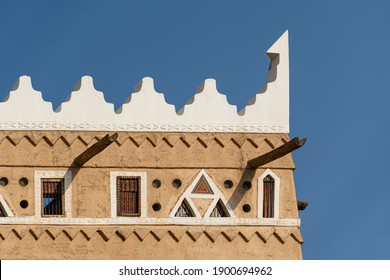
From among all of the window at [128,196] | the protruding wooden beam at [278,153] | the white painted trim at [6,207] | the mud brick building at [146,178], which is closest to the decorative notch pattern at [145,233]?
the mud brick building at [146,178]

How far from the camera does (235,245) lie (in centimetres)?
3186

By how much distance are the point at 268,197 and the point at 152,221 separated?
2.21 metres

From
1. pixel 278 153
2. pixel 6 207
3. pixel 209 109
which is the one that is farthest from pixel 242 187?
pixel 6 207

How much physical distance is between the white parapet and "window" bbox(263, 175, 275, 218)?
0.94 meters

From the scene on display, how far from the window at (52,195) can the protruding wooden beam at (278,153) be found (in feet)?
11.5

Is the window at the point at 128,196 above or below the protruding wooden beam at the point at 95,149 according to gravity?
below

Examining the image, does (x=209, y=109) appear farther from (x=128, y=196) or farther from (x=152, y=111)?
(x=128, y=196)

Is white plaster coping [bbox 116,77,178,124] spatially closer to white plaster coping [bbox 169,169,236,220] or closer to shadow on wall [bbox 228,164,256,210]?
white plaster coping [bbox 169,169,236,220]

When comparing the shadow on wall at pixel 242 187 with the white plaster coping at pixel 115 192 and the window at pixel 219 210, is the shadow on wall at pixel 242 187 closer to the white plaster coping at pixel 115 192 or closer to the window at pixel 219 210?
the window at pixel 219 210

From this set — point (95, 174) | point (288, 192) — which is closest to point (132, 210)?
point (95, 174)

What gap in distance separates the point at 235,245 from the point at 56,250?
3247 mm

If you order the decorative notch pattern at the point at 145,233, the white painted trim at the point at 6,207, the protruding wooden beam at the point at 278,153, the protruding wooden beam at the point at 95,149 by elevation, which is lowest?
the decorative notch pattern at the point at 145,233

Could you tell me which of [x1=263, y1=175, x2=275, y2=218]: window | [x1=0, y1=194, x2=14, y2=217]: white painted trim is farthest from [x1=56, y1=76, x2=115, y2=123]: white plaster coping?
[x1=263, y1=175, x2=275, y2=218]: window

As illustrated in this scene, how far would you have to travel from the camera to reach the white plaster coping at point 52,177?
103 feet
